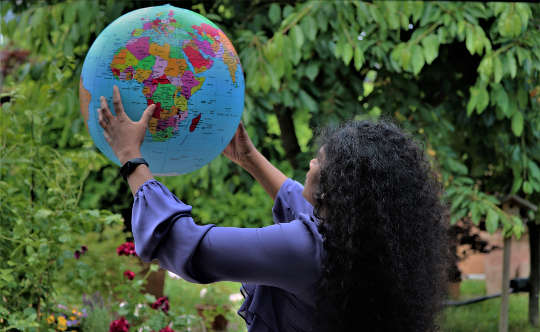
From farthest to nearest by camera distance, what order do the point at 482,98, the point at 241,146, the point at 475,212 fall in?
1. the point at 475,212
2. the point at 482,98
3. the point at 241,146

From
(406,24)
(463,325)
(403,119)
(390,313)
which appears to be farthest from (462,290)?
(390,313)

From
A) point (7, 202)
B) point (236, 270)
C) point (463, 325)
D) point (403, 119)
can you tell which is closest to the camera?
point (236, 270)

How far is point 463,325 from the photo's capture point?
5.83 metres

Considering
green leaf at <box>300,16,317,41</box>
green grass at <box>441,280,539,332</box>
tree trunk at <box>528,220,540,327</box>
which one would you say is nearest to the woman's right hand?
green leaf at <box>300,16,317,41</box>

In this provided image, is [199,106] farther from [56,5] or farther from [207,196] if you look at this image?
[207,196]

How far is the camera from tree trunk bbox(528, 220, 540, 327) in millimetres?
6151

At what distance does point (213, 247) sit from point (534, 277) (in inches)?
221

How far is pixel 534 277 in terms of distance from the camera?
244 inches

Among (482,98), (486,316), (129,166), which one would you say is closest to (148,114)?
(129,166)

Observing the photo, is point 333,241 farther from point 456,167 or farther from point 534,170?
point 534,170

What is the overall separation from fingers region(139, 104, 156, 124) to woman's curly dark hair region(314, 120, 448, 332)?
0.52 metres

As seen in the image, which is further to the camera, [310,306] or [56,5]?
[56,5]

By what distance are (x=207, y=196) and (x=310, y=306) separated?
11.1ft

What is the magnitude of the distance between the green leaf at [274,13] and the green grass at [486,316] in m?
3.00
